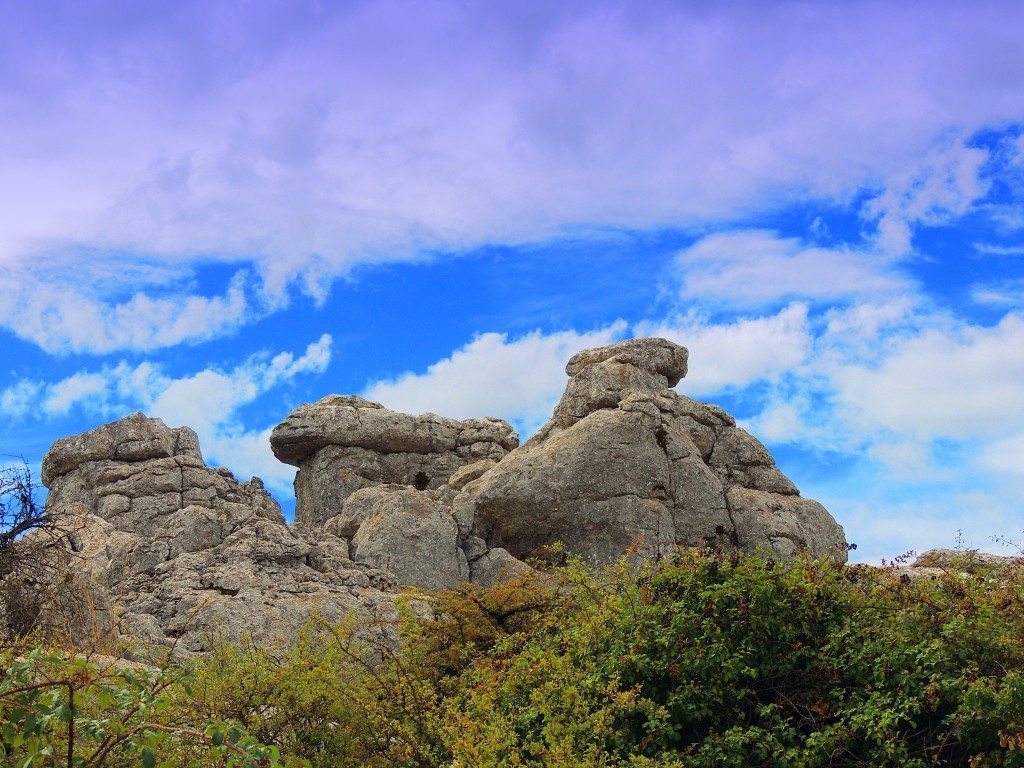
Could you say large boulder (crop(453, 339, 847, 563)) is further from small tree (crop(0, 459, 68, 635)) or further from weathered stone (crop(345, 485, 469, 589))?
small tree (crop(0, 459, 68, 635))

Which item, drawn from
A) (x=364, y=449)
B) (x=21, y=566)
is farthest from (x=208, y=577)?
(x=364, y=449)

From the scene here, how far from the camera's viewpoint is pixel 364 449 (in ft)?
117

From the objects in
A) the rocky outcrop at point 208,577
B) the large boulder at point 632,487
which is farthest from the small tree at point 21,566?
the large boulder at point 632,487

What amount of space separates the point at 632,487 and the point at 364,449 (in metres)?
9.94

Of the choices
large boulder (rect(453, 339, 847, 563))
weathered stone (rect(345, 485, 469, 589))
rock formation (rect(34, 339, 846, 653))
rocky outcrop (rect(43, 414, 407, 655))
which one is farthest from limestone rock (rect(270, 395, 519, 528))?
weathered stone (rect(345, 485, 469, 589))

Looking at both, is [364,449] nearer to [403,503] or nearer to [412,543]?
[403,503]

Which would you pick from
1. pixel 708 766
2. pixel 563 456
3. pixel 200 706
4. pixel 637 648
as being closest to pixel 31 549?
pixel 200 706

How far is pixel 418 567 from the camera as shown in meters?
25.1

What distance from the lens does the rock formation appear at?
19797mm

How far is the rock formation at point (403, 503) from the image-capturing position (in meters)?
19.8

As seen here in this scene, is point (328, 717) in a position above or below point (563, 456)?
below

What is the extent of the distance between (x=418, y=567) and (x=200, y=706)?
508 inches

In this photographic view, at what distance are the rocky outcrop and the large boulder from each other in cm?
543

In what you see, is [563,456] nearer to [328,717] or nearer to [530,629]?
[530,629]
